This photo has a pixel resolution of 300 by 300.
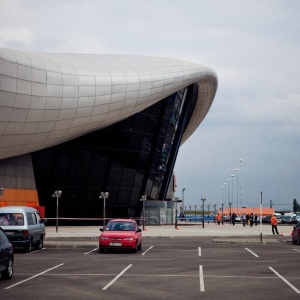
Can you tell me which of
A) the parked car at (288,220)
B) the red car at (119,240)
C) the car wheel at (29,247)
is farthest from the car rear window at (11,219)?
the parked car at (288,220)

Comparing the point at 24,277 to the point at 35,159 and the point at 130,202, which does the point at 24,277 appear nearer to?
the point at 35,159

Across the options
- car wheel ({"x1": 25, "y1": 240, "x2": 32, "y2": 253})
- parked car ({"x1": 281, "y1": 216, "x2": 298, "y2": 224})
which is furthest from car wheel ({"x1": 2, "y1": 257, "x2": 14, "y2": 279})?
parked car ({"x1": 281, "y1": 216, "x2": 298, "y2": 224})

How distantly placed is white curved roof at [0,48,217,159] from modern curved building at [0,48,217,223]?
79 millimetres

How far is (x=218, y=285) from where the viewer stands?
1692cm

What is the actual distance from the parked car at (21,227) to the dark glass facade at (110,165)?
A: 101ft

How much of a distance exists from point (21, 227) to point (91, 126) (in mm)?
28880

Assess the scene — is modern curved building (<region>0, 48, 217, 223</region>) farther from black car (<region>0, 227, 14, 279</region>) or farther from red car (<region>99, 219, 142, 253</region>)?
black car (<region>0, 227, 14, 279</region>)

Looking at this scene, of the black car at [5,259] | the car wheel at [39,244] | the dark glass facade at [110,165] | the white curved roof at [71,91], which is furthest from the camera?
the dark glass facade at [110,165]

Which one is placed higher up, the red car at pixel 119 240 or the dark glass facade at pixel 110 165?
the dark glass facade at pixel 110 165

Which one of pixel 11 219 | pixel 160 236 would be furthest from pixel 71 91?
pixel 11 219

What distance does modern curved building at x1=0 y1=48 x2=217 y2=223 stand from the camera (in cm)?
4862

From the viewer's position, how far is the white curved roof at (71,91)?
46.8m

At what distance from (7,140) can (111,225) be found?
2172 centimetres

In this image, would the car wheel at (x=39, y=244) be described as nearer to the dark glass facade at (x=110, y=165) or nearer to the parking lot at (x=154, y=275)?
the parking lot at (x=154, y=275)
